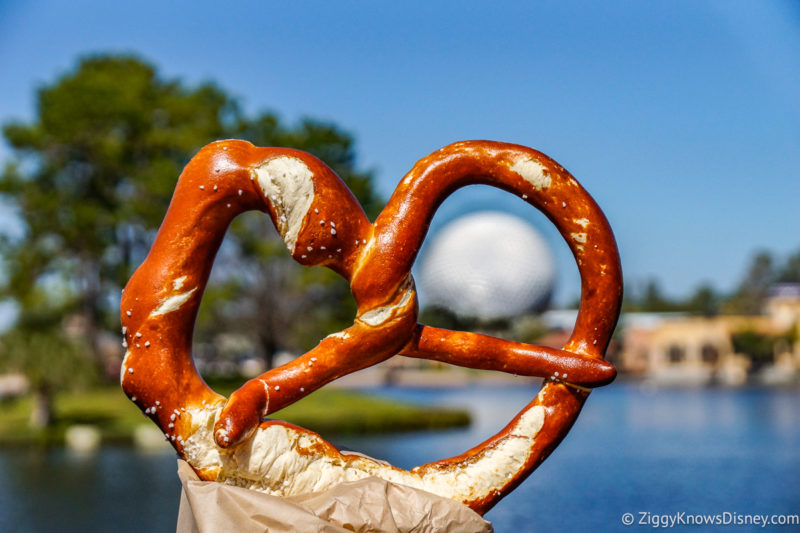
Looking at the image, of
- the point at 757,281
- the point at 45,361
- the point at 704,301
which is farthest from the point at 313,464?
the point at 757,281

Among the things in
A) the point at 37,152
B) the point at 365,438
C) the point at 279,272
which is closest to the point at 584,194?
the point at 365,438

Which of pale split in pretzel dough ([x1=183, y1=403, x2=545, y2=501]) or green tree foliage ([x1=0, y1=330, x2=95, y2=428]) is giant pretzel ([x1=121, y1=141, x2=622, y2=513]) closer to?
pale split in pretzel dough ([x1=183, y1=403, x2=545, y2=501])

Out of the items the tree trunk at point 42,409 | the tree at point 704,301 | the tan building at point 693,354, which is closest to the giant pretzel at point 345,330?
the tree trunk at point 42,409

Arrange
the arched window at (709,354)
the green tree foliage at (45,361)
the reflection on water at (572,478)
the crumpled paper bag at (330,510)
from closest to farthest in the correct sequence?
the crumpled paper bag at (330,510)
the reflection on water at (572,478)
the green tree foliage at (45,361)
the arched window at (709,354)

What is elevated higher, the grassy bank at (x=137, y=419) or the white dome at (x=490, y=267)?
the white dome at (x=490, y=267)

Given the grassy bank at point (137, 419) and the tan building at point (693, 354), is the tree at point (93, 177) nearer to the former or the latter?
the grassy bank at point (137, 419)

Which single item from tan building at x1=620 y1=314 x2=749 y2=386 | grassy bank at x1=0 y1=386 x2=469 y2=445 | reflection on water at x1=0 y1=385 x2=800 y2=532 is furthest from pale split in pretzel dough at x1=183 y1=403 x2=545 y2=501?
tan building at x1=620 y1=314 x2=749 y2=386

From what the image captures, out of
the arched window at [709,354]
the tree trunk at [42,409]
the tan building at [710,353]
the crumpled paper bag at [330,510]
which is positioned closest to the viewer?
the crumpled paper bag at [330,510]
